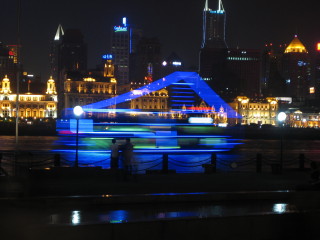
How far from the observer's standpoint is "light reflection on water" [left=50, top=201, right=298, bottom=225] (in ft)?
32.6

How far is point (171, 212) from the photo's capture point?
1091 cm

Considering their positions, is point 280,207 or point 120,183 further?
point 120,183

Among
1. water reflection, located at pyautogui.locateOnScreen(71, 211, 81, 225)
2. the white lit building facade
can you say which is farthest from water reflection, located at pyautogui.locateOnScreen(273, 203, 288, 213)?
the white lit building facade

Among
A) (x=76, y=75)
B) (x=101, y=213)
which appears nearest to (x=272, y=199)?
(x=101, y=213)

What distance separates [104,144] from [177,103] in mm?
15819

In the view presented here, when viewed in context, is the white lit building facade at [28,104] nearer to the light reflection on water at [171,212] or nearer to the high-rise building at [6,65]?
the high-rise building at [6,65]

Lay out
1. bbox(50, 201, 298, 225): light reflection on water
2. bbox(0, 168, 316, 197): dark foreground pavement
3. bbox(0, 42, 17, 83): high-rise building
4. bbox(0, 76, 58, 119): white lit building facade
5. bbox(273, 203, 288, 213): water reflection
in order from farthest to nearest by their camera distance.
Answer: bbox(0, 42, 17, 83): high-rise building
bbox(0, 76, 58, 119): white lit building facade
bbox(0, 168, 316, 197): dark foreground pavement
bbox(273, 203, 288, 213): water reflection
bbox(50, 201, 298, 225): light reflection on water

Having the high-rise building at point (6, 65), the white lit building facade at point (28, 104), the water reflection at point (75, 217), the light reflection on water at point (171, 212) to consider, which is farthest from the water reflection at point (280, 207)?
the high-rise building at point (6, 65)

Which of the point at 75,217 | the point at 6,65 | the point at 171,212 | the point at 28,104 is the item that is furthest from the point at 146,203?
the point at 6,65

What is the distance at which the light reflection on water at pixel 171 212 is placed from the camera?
391 inches

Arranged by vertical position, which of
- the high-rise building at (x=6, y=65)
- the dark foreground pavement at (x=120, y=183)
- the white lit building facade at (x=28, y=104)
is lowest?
the dark foreground pavement at (x=120, y=183)

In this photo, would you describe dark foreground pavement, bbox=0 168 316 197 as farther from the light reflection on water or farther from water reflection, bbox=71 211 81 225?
water reflection, bbox=71 211 81 225

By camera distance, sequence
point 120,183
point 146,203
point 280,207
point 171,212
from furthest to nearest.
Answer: point 120,183 < point 146,203 < point 280,207 < point 171,212

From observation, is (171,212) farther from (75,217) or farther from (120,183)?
(120,183)
